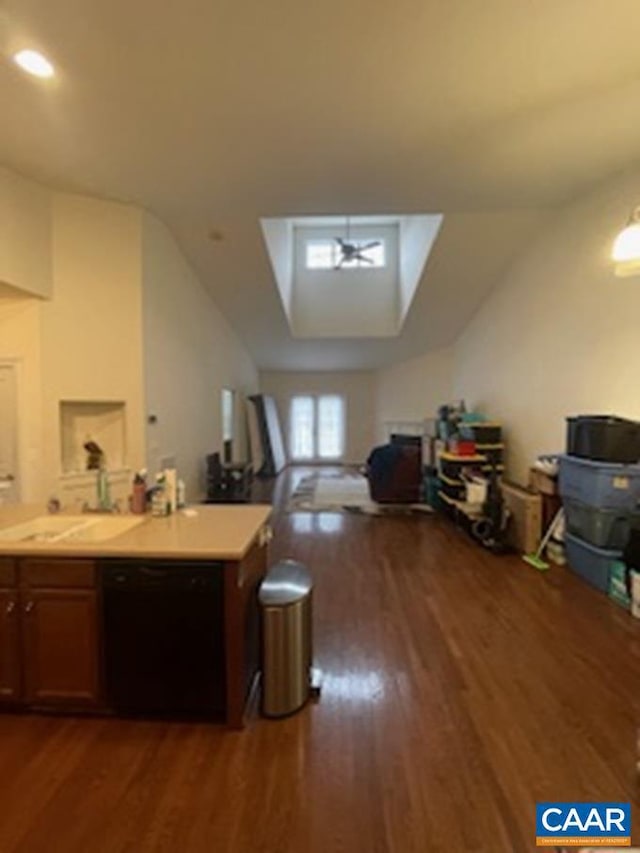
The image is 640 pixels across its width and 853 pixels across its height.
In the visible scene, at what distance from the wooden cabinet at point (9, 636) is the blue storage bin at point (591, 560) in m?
A: 4.02

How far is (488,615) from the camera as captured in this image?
11.3 feet

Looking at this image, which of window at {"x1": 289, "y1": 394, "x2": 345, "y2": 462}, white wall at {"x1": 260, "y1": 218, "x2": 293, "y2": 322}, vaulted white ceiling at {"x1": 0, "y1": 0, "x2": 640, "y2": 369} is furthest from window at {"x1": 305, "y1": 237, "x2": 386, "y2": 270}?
window at {"x1": 289, "y1": 394, "x2": 345, "y2": 462}

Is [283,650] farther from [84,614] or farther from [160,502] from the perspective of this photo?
[160,502]

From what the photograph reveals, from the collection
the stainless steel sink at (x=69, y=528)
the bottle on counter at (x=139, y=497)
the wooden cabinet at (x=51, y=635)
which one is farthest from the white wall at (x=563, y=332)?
the wooden cabinet at (x=51, y=635)

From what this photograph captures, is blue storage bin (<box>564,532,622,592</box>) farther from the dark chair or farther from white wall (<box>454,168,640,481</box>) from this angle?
the dark chair

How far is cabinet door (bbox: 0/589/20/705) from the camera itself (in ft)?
7.32

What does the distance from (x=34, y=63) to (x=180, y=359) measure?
11.8 ft

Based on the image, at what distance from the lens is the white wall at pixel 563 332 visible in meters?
4.11

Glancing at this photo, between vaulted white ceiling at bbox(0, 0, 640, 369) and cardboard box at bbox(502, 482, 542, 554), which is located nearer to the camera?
vaulted white ceiling at bbox(0, 0, 640, 369)

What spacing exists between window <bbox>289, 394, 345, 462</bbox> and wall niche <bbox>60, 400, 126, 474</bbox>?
6994mm

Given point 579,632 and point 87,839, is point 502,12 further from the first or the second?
point 87,839

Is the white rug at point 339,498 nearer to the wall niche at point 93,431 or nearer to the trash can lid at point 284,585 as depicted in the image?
the wall niche at point 93,431

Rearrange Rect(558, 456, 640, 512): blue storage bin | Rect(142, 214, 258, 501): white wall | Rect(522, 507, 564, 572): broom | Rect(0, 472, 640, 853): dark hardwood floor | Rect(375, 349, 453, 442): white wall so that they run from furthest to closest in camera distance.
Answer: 1. Rect(375, 349, 453, 442): white wall
2. Rect(142, 214, 258, 501): white wall
3. Rect(522, 507, 564, 572): broom
4. Rect(558, 456, 640, 512): blue storage bin
5. Rect(0, 472, 640, 853): dark hardwood floor

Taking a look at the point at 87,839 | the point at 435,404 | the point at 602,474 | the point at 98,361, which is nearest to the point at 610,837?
the point at 87,839
